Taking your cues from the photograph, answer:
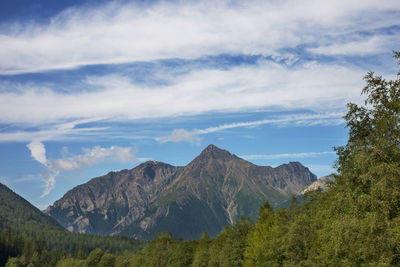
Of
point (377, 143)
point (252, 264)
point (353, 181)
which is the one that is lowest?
point (252, 264)

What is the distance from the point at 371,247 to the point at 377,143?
8223 millimetres

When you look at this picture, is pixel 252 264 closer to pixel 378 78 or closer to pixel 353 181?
pixel 353 181

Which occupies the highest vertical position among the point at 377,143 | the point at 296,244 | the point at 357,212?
the point at 377,143

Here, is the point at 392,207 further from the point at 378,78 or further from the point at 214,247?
the point at 214,247

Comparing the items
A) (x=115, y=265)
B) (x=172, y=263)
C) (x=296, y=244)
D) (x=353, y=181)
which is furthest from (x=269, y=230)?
(x=115, y=265)

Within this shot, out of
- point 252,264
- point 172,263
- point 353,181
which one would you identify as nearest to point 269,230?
point 252,264

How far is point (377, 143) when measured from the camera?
94.9 ft

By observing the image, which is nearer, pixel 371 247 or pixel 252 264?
pixel 371 247

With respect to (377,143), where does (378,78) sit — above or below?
above

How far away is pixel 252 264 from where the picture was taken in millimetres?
79312

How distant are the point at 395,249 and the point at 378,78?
13832mm

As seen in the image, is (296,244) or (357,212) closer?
(357,212)

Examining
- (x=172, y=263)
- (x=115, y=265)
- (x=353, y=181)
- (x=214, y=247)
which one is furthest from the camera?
(x=115, y=265)

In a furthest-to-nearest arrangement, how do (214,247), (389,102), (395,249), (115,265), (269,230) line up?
1. (115,265)
2. (214,247)
3. (269,230)
4. (389,102)
5. (395,249)
